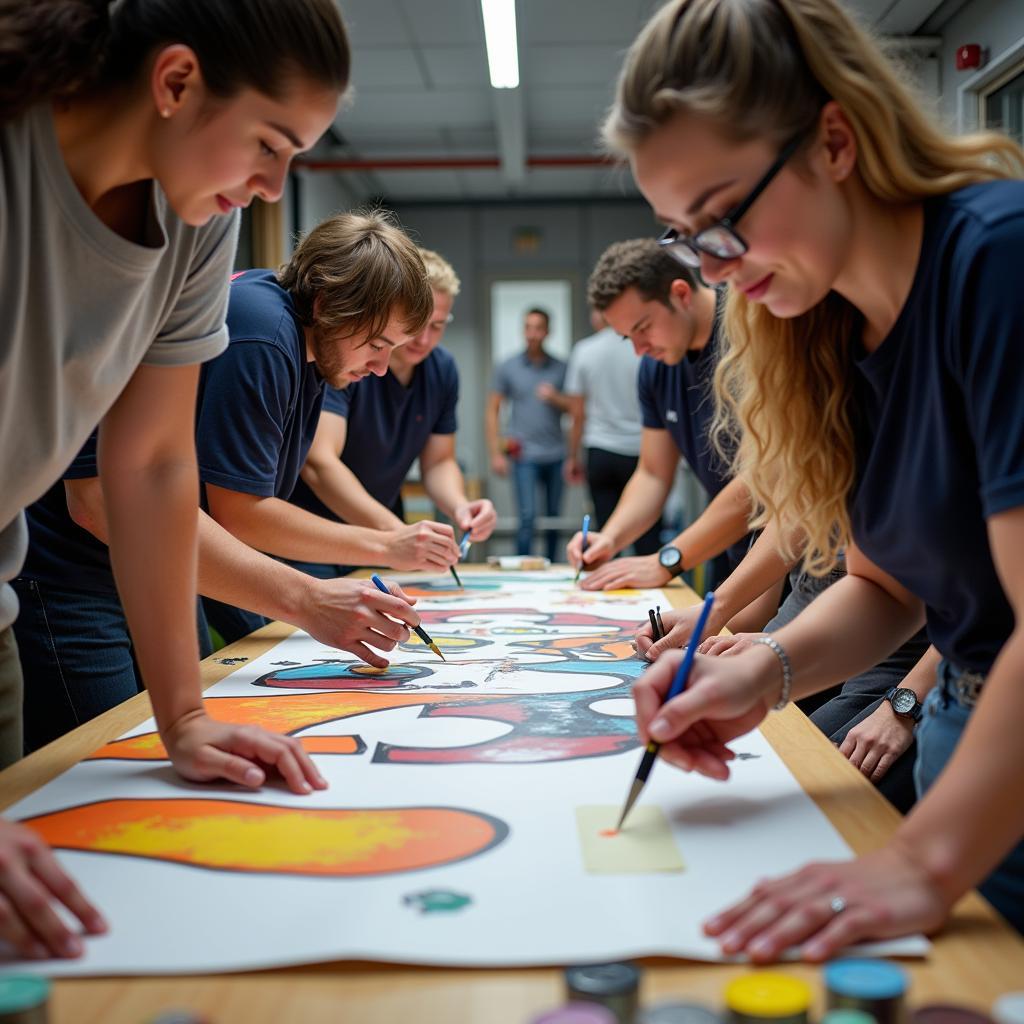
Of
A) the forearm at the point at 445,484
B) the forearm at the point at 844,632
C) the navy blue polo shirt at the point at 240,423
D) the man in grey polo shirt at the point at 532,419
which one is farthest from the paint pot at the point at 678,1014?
the man in grey polo shirt at the point at 532,419

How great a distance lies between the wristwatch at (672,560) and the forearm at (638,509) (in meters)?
0.31

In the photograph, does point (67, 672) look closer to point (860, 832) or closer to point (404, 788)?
point (404, 788)

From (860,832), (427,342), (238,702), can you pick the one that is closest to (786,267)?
(860,832)

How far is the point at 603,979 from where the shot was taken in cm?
62

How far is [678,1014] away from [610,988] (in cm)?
4

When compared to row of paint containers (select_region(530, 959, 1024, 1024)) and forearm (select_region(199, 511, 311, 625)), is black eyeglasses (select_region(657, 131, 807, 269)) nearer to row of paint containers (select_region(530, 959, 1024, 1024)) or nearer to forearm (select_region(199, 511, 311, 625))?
row of paint containers (select_region(530, 959, 1024, 1024))

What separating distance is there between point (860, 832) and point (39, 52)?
3.14 feet

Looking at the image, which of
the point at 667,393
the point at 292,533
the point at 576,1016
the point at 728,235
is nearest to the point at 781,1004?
Answer: the point at 576,1016

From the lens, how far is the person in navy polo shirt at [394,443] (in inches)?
101

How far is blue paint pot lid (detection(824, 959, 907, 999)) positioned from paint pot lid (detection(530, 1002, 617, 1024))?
132 mm

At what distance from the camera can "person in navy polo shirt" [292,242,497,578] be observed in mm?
2574

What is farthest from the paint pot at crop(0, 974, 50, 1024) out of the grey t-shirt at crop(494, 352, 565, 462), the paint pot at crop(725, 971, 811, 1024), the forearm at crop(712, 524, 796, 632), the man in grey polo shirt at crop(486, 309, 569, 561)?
the grey t-shirt at crop(494, 352, 565, 462)

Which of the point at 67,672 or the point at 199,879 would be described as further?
the point at 67,672

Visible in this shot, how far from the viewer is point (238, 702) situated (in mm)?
1388
